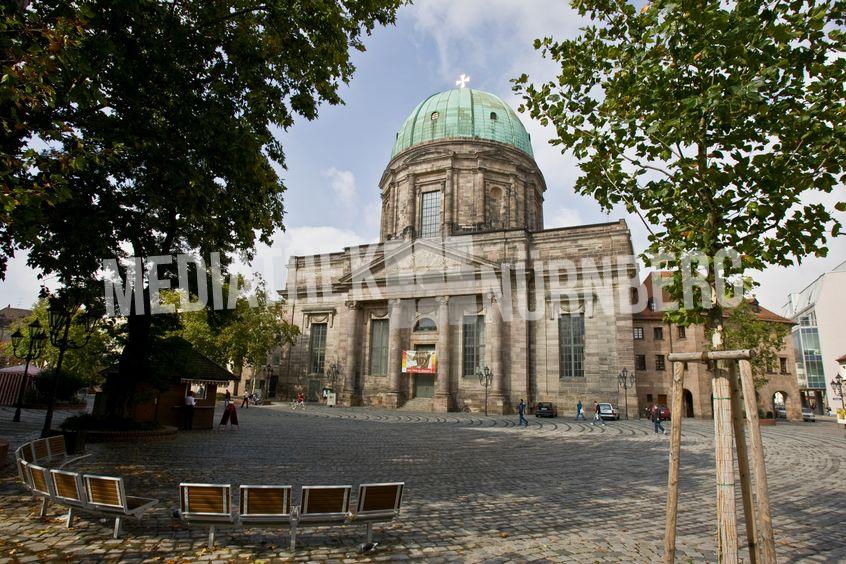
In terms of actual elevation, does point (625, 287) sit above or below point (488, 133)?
below

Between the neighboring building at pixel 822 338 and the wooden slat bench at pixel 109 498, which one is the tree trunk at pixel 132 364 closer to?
the wooden slat bench at pixel 109 498

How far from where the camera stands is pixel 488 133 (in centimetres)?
4744

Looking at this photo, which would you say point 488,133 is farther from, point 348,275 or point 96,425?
point 96,425

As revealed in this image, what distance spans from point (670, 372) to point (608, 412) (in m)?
8.73

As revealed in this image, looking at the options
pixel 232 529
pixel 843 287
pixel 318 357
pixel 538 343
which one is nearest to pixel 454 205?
pixel 538 343

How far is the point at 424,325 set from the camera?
1620 inches

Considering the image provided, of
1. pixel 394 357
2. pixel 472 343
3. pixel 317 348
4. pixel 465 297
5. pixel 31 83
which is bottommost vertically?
pixel 394 357

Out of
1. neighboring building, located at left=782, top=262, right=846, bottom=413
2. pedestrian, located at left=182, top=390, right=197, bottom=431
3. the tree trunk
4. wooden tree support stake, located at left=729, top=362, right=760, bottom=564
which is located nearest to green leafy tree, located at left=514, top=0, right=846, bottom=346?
wooden tree support stake, located at left=729, top=362, right=760, bottom=564

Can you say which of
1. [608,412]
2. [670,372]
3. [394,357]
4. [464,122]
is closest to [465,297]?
[394,357]

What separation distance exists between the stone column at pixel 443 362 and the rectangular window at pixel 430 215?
8.88 m

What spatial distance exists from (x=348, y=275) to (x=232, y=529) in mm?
37592

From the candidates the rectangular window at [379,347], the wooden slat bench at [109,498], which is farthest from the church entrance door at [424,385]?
the wooden slat bench at [109,498]

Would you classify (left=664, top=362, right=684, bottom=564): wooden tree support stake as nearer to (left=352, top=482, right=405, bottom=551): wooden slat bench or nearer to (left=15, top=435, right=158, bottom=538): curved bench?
(left=352, top=482, right=405, bottom=551): wooden slat bench

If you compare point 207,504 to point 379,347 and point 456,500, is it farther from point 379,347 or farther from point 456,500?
point 379,347
